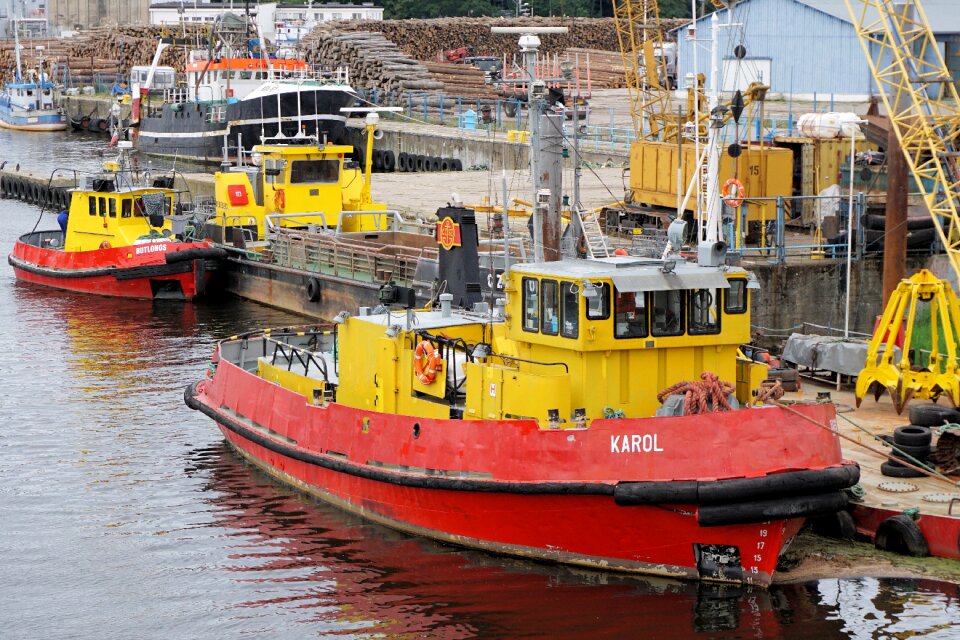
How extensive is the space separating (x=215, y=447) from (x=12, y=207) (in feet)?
113

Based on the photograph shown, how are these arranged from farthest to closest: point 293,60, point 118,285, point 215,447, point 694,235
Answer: point 293,60
point 118,285
point 694,235
point 215,447

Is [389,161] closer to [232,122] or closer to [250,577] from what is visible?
[232,122]

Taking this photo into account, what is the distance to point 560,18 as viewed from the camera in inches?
3541

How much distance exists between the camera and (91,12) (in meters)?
118

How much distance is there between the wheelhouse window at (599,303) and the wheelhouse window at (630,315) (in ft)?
0.28

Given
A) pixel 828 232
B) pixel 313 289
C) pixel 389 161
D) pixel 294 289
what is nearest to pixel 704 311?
pixel 828 232

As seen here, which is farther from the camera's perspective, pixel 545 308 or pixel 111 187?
pixel 111 187

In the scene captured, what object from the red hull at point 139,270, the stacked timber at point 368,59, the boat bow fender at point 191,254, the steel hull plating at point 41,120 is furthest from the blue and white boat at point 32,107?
the boat bow fender at point 191,254

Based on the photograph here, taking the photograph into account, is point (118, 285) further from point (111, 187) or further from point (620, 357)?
point (620, 357)

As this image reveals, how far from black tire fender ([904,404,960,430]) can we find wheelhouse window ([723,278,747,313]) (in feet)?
10.7

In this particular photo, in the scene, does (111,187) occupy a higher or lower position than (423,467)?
higher

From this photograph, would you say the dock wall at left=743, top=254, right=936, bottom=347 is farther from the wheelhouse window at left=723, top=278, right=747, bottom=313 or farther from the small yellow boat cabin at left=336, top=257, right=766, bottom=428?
the wheelhouse window at left=723, top=278, right=747, bottom=313

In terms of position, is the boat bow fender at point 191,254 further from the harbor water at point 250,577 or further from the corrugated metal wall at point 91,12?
the corrugated metal wall at point 91,12

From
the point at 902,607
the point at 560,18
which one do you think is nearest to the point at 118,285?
the point at 902,607
